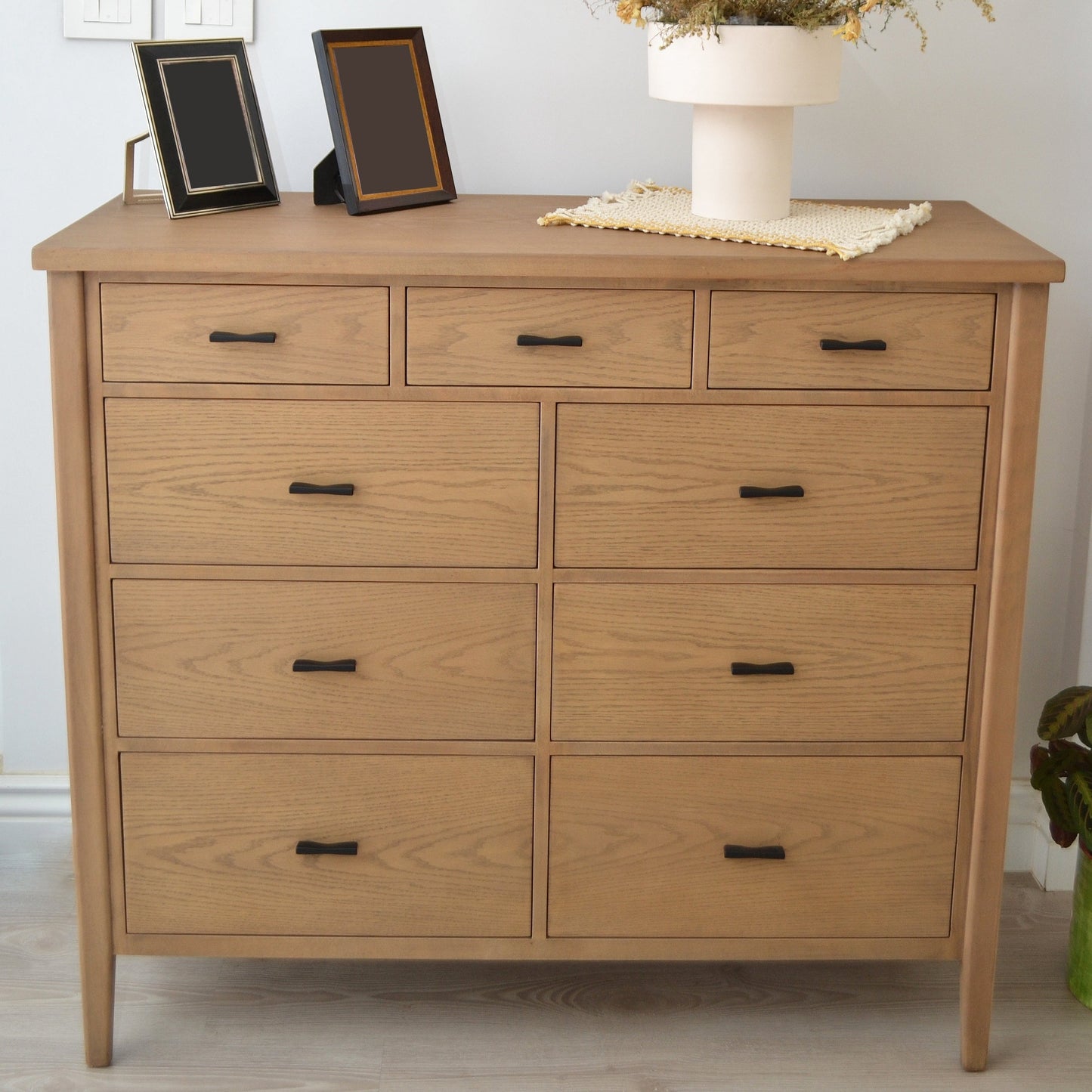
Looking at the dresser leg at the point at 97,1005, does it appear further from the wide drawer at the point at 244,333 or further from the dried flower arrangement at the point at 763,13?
the dried flower arrangement at the point at 763,13

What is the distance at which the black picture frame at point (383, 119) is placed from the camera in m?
1.77

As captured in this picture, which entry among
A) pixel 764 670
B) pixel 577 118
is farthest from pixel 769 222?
pixel 764 670

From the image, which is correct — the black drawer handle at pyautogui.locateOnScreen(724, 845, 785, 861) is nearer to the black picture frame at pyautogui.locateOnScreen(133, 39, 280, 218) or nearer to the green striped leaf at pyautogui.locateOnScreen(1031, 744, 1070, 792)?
the green striped leaf at pyautogui.locateOnScreen(1031, 744, 1070, 792)

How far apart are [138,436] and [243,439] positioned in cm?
13

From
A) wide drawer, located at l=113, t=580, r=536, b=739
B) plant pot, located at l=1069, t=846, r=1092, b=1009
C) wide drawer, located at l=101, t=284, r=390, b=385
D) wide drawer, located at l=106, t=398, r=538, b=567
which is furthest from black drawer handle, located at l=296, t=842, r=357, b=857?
plant pot, located at l=1069, t=846, r=1092, b=1009

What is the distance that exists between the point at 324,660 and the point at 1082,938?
117cm

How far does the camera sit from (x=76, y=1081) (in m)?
1.73

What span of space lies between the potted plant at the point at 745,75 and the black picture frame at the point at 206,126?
1.73 feet

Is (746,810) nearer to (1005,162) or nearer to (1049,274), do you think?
(1049,274)

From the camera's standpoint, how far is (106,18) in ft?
6.41

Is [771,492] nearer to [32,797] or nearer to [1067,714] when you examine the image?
[1067,714]

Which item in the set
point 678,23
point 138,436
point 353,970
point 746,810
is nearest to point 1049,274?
point 678,23

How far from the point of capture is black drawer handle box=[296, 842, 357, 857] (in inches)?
66.8

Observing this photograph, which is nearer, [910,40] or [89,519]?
[89,519]
